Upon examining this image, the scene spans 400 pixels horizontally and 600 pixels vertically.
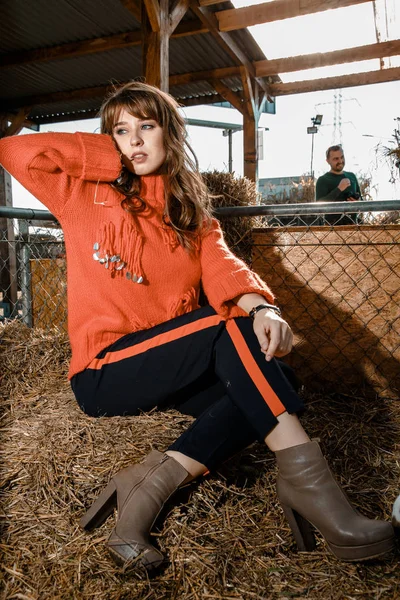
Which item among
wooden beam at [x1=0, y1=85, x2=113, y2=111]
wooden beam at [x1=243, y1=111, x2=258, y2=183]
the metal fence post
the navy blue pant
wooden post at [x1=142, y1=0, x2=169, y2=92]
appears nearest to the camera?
the navy blue pant

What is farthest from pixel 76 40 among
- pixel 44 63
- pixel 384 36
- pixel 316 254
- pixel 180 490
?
pixel 180 490

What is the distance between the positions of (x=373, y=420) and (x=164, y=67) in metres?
3.35

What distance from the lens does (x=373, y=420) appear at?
2.25 metres

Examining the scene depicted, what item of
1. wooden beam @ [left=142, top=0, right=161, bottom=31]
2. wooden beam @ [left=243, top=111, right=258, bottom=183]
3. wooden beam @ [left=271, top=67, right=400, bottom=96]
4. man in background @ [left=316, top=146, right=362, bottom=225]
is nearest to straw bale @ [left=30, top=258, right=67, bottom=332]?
wooden beam @ [left=142, top=0, right=161, bottom=31]

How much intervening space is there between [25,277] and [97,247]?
1.74m

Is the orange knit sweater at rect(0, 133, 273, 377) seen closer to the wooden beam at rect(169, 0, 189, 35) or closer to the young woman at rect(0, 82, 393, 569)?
the young woman at rect(0, 82, 393, 569)

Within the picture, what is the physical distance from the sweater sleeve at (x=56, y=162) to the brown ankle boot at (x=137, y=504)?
0.84m

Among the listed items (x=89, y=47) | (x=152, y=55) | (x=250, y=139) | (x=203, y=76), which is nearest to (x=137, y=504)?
(x=152, y=55)

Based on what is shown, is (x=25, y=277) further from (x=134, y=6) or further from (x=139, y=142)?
(x=134, y=6)

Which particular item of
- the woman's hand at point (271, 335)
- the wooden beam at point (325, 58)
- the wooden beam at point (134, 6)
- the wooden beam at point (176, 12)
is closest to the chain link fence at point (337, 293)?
the woman's hand at point (271, 335)

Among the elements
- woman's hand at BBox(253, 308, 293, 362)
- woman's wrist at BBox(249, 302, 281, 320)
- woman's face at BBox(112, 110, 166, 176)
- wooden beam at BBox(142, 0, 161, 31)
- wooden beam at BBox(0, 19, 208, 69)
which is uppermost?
wooden beam at BBox(0, 19, 208, 69)

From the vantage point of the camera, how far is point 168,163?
5.43 ft

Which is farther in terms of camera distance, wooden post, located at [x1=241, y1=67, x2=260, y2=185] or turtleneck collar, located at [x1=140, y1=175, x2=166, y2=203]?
wooden post, located at [x1=241, y1=67, x2=260, y2=185]

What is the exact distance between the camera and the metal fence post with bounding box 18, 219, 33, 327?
2977 mm
